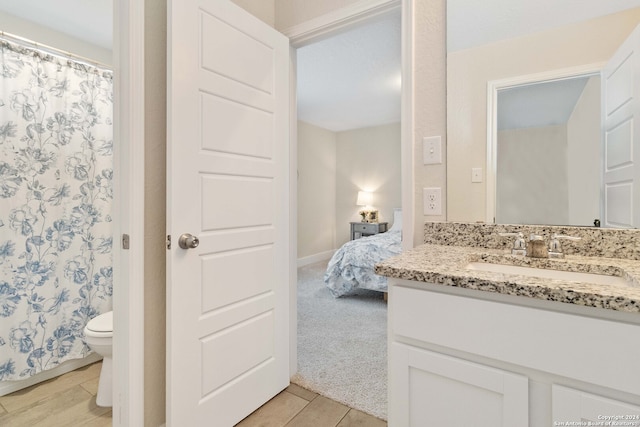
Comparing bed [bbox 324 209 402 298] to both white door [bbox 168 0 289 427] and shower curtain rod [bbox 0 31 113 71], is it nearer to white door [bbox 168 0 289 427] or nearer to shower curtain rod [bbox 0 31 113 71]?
white door [bbox 168 0 289 427]

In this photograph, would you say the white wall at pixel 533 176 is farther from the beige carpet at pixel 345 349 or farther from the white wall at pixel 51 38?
the white wall at pixel 51 38

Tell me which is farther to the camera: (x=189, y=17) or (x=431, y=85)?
(x=431, y=85)

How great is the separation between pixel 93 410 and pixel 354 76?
139 inches

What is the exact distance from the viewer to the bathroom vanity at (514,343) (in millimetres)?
651

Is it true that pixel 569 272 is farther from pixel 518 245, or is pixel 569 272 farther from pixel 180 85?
pixel 180 85

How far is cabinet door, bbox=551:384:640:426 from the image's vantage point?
0.64 meters

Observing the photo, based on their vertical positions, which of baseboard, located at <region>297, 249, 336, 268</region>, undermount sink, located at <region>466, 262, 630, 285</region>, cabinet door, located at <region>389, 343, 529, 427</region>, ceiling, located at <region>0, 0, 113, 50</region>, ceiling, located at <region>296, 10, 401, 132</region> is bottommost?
baseboard, located at <region>297, 249, 336, 268</region>

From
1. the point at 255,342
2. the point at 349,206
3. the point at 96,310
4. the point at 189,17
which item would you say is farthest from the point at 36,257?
the point at 349,206

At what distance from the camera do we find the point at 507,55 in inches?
52.2

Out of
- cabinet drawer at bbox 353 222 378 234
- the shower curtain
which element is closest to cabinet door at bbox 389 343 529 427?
the shower curtain

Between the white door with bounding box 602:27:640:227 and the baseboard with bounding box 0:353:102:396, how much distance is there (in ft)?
9.97

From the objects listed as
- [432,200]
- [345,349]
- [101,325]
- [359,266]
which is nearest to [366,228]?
[359,266]

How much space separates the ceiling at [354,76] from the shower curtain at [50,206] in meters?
1.87

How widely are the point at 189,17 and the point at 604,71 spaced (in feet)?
5.35
